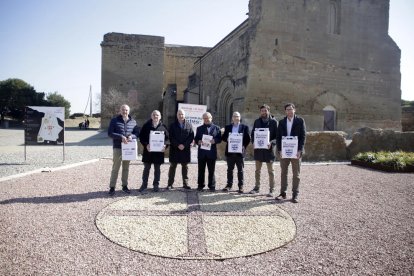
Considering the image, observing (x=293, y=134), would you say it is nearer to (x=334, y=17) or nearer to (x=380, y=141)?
(x=380, y=141)

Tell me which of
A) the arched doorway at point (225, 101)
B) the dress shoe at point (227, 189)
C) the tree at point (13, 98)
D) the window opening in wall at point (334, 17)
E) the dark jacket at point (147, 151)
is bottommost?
the dress shoe at point (227, 189)

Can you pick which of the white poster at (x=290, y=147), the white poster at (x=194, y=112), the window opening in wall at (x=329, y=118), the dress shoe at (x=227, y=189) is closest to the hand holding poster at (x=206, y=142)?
the dress shoe at (x=227, y=189)

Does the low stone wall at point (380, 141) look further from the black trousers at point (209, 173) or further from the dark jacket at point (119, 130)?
the dark jacket at point (119, 130)

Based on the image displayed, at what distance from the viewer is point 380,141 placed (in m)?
12.2

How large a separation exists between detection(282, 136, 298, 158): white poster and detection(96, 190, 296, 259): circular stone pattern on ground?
1105mm

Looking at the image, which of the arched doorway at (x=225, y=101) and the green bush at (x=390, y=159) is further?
the arched doorway at (x=225, y=101)

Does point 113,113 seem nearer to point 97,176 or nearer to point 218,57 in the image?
point 218,57

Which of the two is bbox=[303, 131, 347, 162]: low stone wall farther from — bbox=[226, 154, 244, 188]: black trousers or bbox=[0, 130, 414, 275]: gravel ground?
bbox=[226, 154, 244, 188]: black trousers

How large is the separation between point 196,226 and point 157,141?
272cm

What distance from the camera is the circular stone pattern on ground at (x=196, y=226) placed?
373 centimetres

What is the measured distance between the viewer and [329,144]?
39.9 feet

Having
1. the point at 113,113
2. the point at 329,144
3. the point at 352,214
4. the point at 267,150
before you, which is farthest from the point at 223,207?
the point at 113,113

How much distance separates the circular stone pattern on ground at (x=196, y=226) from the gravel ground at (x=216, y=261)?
145 millimetres

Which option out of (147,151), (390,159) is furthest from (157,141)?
(390,159)
